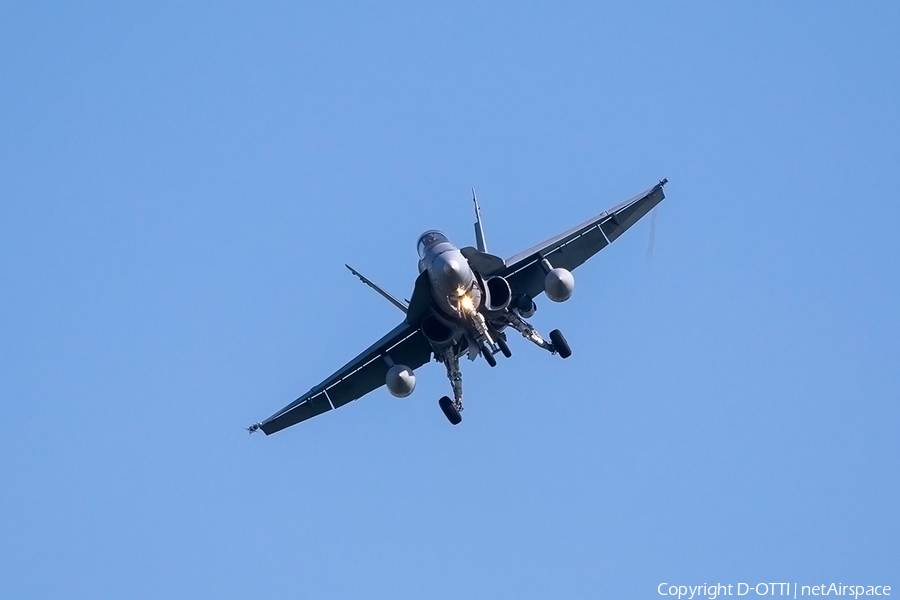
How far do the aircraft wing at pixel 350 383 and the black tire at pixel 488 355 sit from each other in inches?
117

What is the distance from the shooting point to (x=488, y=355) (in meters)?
36.3

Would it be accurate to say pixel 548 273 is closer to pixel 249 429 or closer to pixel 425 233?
pixel 425 233

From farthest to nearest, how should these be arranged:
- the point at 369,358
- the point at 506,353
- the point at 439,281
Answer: the point at 369,358 < the point at 506,353 < the point at 439,281

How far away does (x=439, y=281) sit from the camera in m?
34.1

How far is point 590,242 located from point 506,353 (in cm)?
497

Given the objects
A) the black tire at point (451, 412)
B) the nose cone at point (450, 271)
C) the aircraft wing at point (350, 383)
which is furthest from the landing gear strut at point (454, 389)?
the nose cone at point (450, 271)

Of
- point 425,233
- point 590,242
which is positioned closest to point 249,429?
point 425,233

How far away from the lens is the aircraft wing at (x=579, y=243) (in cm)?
3825

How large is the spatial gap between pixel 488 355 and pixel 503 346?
1.55ft

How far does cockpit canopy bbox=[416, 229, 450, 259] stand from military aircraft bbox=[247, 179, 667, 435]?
0.03m

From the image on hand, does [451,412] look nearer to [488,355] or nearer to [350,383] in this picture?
[488,355]

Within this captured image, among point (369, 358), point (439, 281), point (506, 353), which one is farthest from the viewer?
point (369, 358)

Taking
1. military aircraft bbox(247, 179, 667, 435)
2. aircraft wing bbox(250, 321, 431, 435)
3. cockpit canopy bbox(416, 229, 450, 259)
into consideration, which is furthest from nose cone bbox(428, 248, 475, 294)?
aircraft wing bbox(250, 321, 431, 435)

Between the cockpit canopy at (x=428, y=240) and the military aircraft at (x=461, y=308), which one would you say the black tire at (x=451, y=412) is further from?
the cockpit canopy at (x=428, y=240)
